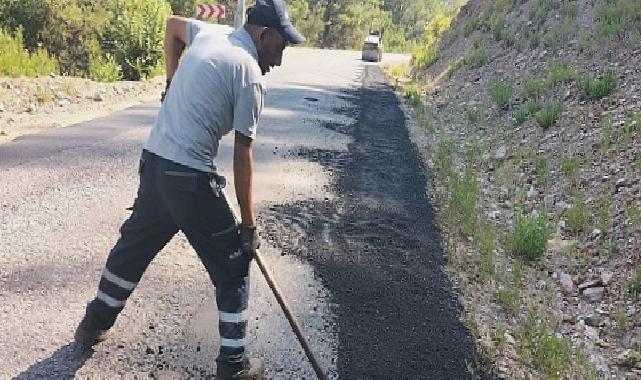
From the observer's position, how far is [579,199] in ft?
→ 19.7

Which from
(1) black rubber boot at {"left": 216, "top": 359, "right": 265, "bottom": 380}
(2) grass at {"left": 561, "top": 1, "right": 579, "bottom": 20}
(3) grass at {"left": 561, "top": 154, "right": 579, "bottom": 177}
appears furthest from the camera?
(2) grass at {"left": 561, "top": 1, "right": 579, "bottom": 20}

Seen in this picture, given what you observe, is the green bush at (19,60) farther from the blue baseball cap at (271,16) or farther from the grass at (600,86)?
the blue baseball cap at (271,16)

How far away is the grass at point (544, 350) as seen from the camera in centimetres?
343

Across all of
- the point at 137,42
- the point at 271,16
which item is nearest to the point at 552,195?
the point at 271,16

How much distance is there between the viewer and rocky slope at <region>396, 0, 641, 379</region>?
13.2 feet

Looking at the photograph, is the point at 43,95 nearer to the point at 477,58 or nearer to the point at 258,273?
the point at 258,273

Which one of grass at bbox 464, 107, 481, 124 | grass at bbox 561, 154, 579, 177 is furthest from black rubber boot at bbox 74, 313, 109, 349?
grass at bbox 464, 107, 481, 124

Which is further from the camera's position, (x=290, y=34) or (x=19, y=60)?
(x=19, y=60)

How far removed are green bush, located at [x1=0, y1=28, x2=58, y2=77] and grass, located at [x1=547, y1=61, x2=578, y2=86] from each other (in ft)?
29.4

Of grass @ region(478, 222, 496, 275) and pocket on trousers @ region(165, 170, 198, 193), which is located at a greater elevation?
pocket on trousers @ region(165, 170, 198, 193)

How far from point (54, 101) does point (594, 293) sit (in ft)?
28.3

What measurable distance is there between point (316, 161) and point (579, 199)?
2941 mm

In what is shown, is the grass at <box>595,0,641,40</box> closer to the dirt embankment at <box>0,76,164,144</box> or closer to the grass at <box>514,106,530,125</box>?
the grass at <box>514,106,530,125</box>

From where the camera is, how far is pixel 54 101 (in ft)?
32.8
